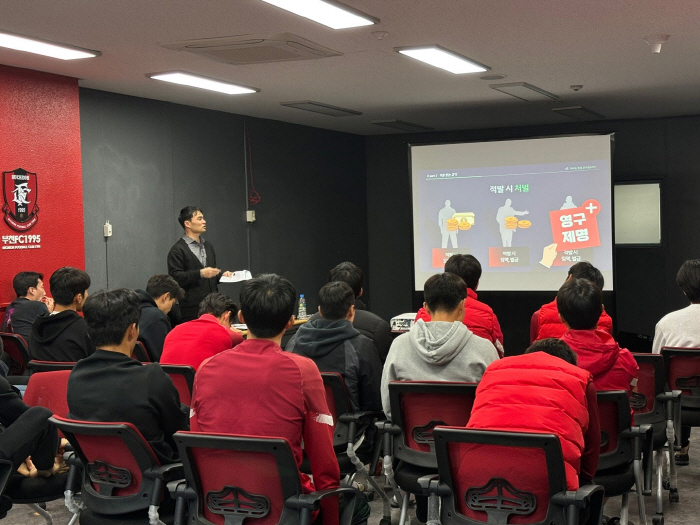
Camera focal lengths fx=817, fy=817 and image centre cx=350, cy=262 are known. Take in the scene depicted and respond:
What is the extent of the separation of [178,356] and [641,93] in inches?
244

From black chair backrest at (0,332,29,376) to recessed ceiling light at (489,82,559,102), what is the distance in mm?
4852

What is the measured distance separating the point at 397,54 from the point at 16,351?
3353 mm

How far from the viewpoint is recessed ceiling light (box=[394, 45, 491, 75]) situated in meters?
5.86

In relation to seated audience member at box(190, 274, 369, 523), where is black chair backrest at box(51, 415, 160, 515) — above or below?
below

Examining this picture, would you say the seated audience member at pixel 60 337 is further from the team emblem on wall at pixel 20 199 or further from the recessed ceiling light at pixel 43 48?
the team emblem on wall at pixel 20 199

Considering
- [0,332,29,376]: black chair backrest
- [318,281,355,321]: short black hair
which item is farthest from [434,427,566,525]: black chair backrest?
[0,332,29,376]: black chair backrest

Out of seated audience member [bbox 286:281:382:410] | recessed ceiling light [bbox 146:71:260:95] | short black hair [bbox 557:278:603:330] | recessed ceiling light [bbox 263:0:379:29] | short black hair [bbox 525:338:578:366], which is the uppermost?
recessed ceiling light [bbox 146:71:260:95]

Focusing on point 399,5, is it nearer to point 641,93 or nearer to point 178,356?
point 178,356

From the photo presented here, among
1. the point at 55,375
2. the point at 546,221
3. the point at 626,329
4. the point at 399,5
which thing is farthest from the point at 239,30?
the point at 626,329

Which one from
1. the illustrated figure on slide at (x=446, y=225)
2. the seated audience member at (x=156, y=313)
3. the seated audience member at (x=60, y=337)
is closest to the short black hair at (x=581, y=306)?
the seated audience member at (x=156, y=313)

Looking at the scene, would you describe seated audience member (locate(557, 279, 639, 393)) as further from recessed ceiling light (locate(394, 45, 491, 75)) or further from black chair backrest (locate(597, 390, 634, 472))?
recessed ceiling light (locate(394, 45, 491, 75))

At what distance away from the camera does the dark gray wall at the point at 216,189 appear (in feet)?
23.7

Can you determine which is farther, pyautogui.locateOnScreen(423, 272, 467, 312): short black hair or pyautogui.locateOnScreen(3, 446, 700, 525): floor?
pyautogui.locateOnScreen(3, 446, 700, 525): floor

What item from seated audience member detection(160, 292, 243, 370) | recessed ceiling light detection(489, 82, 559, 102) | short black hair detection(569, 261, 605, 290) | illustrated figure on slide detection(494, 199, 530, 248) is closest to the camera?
seated audience member detection(160, 292, 243, 370)
